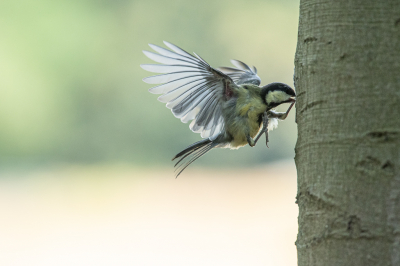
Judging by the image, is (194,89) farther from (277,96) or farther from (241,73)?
(241,73)

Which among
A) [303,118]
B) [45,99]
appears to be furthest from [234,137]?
[45,99]

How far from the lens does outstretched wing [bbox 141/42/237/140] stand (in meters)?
2.28

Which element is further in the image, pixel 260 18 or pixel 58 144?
pixel 260 18

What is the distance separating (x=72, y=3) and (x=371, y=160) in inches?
264

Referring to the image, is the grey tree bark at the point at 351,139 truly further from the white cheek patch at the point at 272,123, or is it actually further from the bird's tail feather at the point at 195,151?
the white cheek patch at the point at 272,123

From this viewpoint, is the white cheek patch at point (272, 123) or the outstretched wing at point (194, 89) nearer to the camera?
the outstretched wing at point (194, 89)

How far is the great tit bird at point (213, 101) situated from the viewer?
90.0 inches

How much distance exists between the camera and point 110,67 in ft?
24.5

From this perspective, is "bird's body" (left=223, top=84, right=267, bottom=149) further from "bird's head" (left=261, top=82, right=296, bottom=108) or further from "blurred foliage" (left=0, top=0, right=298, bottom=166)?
"blurred foliage" (left=0, top=0, right=298, bottom=166)

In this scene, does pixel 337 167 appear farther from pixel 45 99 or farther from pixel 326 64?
pixel 45 99

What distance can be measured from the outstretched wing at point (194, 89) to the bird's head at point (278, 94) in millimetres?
197

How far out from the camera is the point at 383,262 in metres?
1.05

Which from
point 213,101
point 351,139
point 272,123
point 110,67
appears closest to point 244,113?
point 213,101

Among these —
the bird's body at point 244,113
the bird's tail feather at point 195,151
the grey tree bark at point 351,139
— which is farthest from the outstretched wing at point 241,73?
the grey tree bark at point 351,139
